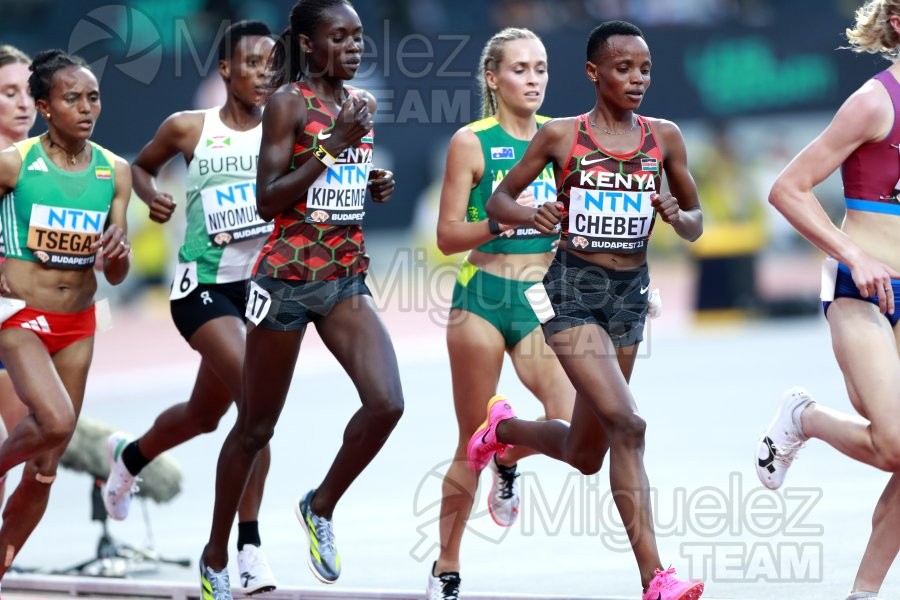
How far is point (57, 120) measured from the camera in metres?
6.71

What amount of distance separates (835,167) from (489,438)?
2.12 metres

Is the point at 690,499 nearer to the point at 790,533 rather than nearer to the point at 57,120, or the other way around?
the point at 790,533

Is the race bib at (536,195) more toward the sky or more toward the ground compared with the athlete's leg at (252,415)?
more toward the sky

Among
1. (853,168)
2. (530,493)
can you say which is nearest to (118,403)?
(530,493)

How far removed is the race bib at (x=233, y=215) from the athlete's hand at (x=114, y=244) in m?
0.64

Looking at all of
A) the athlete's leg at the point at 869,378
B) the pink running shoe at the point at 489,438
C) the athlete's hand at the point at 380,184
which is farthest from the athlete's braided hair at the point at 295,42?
the athlete's leg at the point at 869,378

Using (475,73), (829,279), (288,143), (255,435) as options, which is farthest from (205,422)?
(475,73)

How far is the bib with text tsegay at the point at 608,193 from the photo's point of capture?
226 inches

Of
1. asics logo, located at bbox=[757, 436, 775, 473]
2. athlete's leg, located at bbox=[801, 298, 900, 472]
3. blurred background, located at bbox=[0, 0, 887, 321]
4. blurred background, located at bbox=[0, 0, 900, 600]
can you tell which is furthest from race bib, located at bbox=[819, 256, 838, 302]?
blurred background, located at bbox=[0, 0, 887, 321]

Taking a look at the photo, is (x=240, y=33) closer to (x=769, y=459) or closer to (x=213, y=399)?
(x=213, y=399)

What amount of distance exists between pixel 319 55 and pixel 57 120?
5.09ft

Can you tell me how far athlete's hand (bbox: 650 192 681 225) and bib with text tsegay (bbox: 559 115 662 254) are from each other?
60 mm

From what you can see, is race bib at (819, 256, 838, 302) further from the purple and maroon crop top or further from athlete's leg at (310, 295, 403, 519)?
athlete's leg at (310, 295, 403, 519)

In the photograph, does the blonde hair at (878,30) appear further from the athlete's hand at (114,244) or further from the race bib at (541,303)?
the athlete's hand at (114,244)
